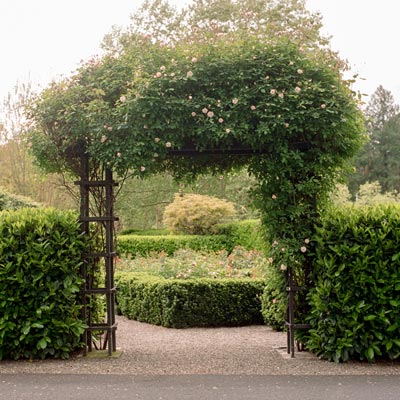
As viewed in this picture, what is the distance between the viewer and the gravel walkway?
631 cm

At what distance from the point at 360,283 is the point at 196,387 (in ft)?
6.71

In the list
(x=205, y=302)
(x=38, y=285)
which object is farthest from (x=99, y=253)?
(x=205, y=302)

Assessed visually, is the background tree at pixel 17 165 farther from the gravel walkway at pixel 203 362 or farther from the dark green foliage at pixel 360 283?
the dark green foliage at pixel 360 283

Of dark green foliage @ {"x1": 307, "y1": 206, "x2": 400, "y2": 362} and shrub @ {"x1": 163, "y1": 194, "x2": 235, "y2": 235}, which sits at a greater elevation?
shrub @ {"x1": 163, "y1": 194, "x2": 235, "y2": 235}

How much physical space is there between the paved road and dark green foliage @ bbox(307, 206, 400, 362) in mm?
590

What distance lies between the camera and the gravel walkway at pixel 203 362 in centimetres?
631

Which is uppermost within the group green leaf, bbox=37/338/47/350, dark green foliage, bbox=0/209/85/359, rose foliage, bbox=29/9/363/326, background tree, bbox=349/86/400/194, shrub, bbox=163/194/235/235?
background tree, bbox=349/86/400/194

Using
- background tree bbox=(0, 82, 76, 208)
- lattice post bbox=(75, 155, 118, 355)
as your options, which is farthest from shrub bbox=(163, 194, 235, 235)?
lattice post bbox=(75, 155, 118, 355)

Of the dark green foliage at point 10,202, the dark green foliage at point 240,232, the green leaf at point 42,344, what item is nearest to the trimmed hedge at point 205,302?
the green leaf at point 42,344

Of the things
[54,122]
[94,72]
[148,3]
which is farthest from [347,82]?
[148,3]

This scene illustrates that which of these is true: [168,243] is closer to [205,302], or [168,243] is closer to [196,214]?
[196,214]

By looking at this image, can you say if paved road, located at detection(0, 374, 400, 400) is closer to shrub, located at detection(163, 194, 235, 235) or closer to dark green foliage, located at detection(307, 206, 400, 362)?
dark green foliage, located at detection(307, 206, 400, 362)

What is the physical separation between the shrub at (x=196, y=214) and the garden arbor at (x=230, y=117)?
1311 cm

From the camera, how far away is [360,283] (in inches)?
253
